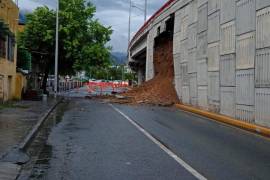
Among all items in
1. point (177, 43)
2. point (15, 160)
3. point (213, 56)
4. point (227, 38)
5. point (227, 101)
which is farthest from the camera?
point (177, 43)

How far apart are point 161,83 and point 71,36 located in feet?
41.3

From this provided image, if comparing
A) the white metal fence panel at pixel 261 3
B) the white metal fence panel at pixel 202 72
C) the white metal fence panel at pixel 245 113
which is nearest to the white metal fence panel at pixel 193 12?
the white metal fence panel at pixel 202 72

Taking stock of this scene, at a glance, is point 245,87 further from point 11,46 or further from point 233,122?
point 11,46

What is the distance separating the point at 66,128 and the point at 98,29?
1271 inches

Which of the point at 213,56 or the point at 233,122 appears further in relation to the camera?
the point at 213,56

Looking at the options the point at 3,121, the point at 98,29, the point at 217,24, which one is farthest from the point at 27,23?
the point at 3,121

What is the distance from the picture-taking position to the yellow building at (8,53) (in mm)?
30859

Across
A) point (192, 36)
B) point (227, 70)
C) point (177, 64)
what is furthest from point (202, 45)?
point (177, 64)

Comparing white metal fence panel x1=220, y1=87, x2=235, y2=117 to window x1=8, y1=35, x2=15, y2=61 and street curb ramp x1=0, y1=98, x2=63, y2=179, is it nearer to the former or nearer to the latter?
street curb ramp x1=0, y1=98, x2=63, y2=179

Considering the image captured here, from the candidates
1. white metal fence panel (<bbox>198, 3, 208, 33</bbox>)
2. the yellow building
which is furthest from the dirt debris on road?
the yellow building

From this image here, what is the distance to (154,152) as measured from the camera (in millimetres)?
12344

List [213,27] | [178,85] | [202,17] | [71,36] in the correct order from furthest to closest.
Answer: [71,36] < [178,85] < [202,17] < [213,27]

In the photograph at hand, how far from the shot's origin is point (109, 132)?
55.4 ft

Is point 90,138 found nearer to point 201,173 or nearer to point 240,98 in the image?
point 201,173
